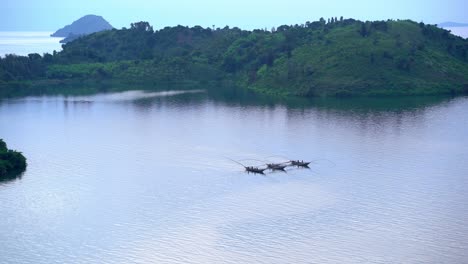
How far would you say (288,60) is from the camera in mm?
104375

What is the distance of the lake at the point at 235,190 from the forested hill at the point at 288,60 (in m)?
22.3

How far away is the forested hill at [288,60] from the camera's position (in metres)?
96.2

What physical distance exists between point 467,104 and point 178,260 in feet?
202

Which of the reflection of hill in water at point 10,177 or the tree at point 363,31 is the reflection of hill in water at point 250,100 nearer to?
the tree at point 363,31

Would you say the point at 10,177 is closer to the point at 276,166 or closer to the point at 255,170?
the point at 255,170

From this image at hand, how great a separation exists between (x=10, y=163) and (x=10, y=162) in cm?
12

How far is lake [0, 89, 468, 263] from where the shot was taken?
33.7 metres

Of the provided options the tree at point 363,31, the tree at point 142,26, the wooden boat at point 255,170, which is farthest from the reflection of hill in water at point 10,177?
the tree at point 142,26

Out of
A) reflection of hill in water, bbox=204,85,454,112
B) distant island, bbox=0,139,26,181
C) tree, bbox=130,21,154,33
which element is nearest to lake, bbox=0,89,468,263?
distant island, bbox=0,139,26,181

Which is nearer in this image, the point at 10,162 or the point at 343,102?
the point at 10,162

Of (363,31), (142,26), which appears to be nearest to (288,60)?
(363,31)

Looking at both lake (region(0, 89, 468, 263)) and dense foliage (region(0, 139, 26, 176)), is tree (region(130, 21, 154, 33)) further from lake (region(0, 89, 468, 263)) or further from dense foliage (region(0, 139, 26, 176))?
dense foliage (region(0, 139, 26, 176))

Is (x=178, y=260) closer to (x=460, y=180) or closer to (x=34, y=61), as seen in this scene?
(x=460, y=180)

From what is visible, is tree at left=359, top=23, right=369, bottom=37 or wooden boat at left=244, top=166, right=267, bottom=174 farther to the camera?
tree at left=359, top=23, right=369, bottom=37
